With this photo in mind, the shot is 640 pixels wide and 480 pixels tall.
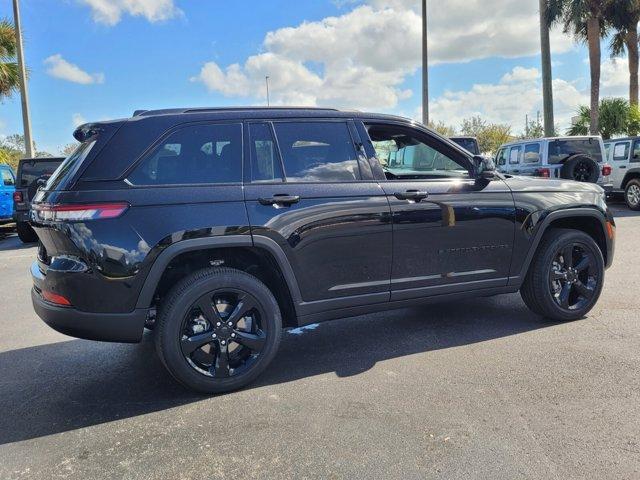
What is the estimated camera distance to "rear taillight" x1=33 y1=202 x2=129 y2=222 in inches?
128

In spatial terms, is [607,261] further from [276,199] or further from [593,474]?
[276,199]

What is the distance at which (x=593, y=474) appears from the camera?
2.62 meters

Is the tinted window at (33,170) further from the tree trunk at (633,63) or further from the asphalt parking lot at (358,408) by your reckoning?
the tree trunk at (633,63)

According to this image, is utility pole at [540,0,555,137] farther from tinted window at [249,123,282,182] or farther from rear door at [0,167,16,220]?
tinted window at [249,123,282,182]

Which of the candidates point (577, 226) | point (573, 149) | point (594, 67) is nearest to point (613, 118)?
point (594, 67)

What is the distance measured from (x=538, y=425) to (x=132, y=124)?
10.0 feet

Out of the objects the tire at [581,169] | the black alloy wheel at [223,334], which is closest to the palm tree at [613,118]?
the tire at [581,169]

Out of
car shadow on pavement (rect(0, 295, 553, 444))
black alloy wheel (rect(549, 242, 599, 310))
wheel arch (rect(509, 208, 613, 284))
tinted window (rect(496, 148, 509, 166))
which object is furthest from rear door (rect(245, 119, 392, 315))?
tinted window (rect(496, 148, 509, 166))

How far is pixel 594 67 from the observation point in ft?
73.0

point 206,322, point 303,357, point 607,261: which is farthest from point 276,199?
point 607,261

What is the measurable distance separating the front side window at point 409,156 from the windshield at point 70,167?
202cm

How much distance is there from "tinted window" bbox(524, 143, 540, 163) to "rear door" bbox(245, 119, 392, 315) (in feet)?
31.7

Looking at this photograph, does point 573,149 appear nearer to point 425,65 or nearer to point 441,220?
point 441,220

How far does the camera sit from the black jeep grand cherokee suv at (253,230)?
334 centimetres
